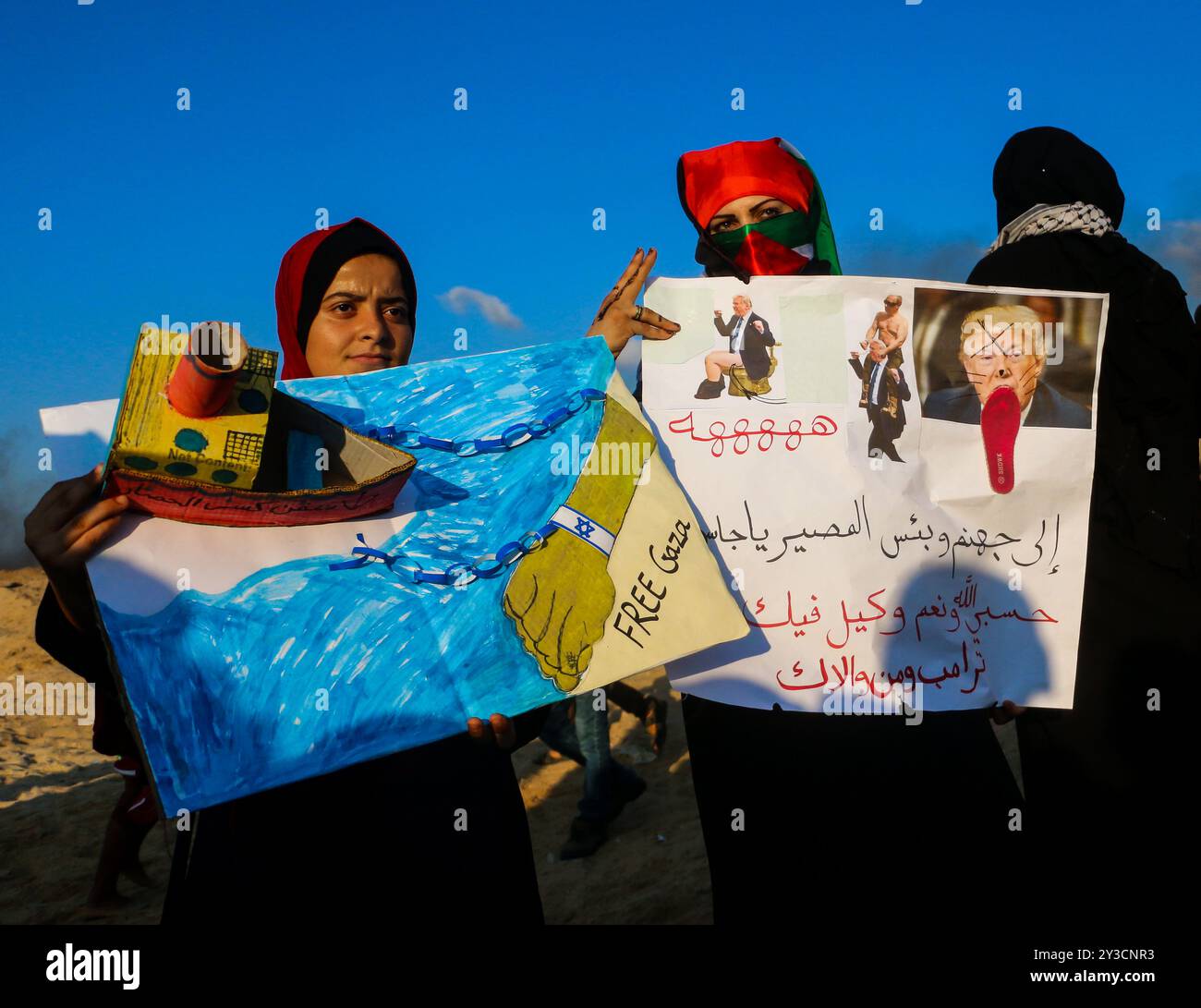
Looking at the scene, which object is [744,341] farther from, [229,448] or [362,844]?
[362,844]

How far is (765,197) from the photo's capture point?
2.65 meters

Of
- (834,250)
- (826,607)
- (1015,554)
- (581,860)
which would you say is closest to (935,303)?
(834,250)

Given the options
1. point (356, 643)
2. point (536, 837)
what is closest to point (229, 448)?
point (356, 643)

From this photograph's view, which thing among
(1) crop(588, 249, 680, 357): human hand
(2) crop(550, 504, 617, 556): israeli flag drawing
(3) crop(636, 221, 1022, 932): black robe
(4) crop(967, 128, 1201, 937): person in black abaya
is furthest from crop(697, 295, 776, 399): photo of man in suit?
(3) crop(636, 221, 1022, 932): black robe

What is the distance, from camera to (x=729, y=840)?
2412 millimetres

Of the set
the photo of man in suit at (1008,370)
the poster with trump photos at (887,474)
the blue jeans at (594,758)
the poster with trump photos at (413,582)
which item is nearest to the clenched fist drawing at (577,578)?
the poster with trump photos at (413,582)

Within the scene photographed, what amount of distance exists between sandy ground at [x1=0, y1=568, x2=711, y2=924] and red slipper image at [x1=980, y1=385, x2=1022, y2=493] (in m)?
2.86

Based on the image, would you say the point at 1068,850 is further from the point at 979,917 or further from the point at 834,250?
the point at 834,250

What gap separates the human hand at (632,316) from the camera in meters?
2.48

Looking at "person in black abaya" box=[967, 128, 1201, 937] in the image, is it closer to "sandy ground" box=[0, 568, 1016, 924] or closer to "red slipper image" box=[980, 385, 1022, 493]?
"red slipper image" box=[980, 385, 1022, 493]

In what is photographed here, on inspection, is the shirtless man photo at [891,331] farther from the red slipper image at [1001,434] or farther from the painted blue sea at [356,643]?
the painted blue sea at [356,643]

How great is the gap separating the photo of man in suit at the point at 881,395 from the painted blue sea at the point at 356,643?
742 mm

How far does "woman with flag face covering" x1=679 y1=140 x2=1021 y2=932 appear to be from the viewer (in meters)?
2.39

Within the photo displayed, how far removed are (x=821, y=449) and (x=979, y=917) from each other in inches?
47.0
